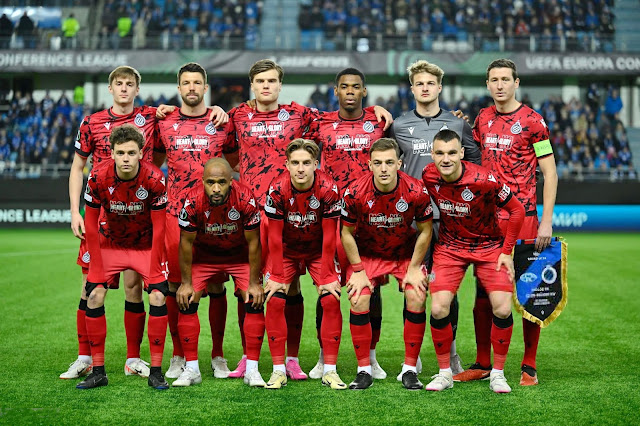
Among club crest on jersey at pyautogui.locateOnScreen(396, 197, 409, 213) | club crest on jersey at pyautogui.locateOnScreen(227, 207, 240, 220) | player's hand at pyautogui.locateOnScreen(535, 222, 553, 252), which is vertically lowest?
player's hand at pyautogui.locateOnScreen(535, 222, 553, 252)

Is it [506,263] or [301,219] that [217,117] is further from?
[506,263]

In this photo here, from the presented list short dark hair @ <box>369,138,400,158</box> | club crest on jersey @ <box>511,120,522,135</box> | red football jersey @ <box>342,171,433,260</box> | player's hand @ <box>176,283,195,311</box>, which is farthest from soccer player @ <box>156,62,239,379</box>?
club crest on jersey @ <box>511,120,522,135</box>

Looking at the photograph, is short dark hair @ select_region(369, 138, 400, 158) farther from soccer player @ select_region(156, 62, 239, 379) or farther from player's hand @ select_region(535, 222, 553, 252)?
soccer player @ select_region(156, 62, 239, 379)

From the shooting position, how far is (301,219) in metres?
6.02

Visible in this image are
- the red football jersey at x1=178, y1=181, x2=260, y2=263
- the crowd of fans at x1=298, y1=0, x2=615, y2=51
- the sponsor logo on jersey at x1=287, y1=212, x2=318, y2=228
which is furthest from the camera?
the crowd of fans at x1=298, y1=0, x2=615, y2=51

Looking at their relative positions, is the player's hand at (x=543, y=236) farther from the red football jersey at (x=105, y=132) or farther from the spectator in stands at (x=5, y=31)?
the spectator in stands at (x=5, y=31)

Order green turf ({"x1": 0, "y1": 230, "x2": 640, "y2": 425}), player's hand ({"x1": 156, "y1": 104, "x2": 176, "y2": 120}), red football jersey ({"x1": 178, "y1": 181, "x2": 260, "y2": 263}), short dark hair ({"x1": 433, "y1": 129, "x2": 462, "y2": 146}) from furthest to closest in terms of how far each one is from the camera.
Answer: player's hand ({"x1": 156, "y1": 104, "x2": 176, "y2": 120})
red football jersey ({"x1": 178, "y1": 181, "x2": 260, "y2": 263})
short dark hair ({"x1": 433, "y1": 129, "x2": 462, "y2": 146})
green turf ({"x1": 0, "y1": 230, "x2": 640, "y2": 425})

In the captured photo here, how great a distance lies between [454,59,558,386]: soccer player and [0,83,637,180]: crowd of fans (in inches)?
675

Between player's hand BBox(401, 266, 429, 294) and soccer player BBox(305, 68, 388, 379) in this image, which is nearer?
player's hand BBox(401, 266, 429, 294)

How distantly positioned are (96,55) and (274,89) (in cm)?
1919

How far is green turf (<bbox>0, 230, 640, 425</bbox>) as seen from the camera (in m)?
5.01

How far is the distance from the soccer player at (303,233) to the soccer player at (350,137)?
41cm

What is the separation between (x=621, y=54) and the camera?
80.6 ft

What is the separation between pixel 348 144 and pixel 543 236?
1688 millimetres
